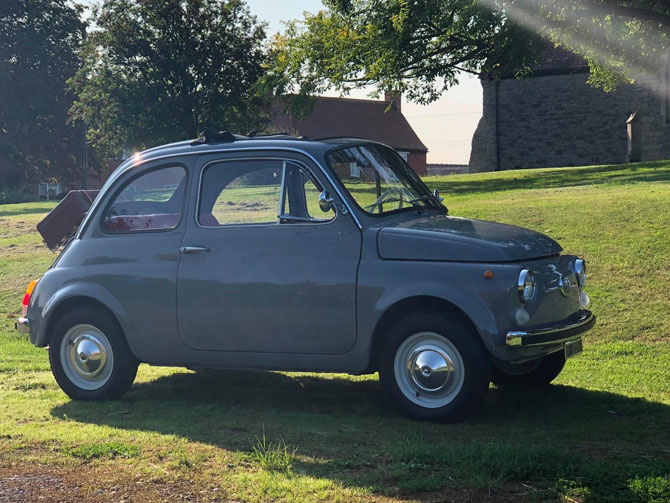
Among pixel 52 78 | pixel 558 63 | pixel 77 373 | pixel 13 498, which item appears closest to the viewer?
pixel 13 498

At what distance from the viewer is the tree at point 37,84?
52.8 m

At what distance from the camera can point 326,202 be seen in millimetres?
6602

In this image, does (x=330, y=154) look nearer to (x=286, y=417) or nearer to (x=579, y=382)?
(x=286, y=417)

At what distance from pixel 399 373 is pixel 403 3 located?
75.8ft

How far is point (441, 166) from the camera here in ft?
265

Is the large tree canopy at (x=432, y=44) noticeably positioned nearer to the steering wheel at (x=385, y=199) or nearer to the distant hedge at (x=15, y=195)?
the steering wheel at (x=385, y=199)

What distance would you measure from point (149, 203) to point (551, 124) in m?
43.8

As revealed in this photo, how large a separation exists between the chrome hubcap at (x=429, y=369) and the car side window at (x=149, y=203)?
90.3 inches

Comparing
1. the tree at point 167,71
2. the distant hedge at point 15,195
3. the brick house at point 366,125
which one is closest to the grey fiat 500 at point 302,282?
the tree at point 167,71

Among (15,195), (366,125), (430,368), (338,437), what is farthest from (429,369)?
(366,125)

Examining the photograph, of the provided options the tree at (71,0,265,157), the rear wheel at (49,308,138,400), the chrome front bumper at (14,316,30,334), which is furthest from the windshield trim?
the tree at (71,0,265,157)

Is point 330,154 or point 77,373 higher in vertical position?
→ point 330,154

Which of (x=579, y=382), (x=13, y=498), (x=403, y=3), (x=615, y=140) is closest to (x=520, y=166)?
(x=615, y=140)

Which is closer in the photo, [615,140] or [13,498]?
[13,498]
